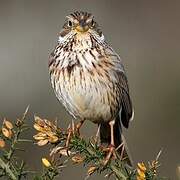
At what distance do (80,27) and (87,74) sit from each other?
290mm

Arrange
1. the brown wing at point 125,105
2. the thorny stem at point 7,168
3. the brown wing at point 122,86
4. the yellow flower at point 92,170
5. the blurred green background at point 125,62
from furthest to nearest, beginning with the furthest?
1. the blurred green background at point 125,62
2. the brown wing at point 125,105
3. the brown wing at point 122,86
4. the yellow flower at point 92,170
5. the thorny stem at point 7,168

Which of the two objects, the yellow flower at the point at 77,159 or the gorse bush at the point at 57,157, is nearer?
the gorse bush at the point at 57,157

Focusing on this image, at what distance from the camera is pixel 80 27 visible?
208 inches

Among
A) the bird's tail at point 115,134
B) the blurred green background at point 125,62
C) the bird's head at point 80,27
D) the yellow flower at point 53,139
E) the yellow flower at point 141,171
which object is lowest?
the blurred green background at point 125,62

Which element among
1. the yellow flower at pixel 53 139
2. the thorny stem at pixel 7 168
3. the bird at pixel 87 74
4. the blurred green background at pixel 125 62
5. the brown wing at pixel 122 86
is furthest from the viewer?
the blurred green background at pixel 125 62

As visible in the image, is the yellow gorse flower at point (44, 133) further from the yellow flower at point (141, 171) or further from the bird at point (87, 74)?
the bird at point (87, 74)

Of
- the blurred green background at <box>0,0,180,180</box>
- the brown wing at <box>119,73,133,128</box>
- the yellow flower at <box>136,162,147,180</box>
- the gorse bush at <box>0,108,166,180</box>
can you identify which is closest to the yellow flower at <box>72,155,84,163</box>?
the gorse bush at <box>0,108,166,180</box>

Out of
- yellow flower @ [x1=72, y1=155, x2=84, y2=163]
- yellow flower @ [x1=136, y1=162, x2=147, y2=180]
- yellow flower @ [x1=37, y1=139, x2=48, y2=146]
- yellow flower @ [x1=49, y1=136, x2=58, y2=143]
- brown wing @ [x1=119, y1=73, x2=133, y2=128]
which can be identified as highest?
yellow flower @ [x1=37, y1=139, x2=48, y2=146]

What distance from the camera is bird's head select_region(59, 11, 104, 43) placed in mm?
5301

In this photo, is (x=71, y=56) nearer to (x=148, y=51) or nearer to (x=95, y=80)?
(x=95, y=80)

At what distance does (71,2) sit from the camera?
1605 centimetres

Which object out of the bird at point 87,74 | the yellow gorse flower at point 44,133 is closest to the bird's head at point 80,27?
the bird at point 87,74

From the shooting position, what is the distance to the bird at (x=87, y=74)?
5215mm

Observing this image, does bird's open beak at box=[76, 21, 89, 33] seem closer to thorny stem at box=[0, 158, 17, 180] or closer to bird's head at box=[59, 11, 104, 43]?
bird's head at box=[59, 11, 104, 43]
